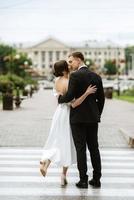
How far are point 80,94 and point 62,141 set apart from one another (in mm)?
700

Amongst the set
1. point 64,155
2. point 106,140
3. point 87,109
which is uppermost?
point 87,109

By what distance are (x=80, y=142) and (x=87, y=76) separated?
892 mm

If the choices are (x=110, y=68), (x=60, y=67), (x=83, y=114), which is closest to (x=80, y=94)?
(x=83, y=114)

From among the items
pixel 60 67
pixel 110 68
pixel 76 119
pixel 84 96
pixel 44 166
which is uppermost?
pixel 60 67

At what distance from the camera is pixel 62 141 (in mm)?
8773

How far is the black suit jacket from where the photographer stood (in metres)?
8.55

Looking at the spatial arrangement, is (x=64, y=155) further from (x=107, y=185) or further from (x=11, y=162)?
(x=11, y=162)

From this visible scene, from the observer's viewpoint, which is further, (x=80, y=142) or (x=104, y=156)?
(x=104, y=156)

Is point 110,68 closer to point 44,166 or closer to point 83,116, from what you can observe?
point 44,166

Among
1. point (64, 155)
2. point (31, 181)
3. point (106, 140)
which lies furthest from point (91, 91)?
point (106, 140)

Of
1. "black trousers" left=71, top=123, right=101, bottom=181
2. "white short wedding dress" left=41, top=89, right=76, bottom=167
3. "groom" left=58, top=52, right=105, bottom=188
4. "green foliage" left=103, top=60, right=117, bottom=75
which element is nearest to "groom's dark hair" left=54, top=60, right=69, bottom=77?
"groom" left=58, top=52, right=105, bottom=188

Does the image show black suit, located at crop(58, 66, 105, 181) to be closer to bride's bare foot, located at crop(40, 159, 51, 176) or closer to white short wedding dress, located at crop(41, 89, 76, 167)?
white short wedding dress, located at crop(41, 89, 76, 167)

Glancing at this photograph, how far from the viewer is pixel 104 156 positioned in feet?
40.6

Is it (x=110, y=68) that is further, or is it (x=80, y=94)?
(x=110, y=68)
